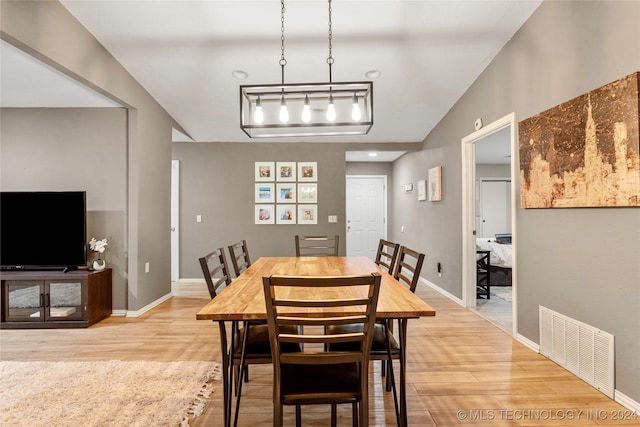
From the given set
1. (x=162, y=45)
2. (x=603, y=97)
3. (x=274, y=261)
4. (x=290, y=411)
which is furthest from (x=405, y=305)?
(x=162, y=45)

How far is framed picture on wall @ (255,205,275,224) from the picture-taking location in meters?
4.97

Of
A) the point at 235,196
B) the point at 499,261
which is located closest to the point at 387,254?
the point at 499,261

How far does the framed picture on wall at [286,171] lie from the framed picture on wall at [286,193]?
10 cm

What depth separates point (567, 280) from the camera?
2217 millimetres

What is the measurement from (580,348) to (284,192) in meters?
3.91

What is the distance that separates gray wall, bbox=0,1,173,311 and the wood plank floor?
1.85 feet

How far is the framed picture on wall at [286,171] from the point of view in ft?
16.3

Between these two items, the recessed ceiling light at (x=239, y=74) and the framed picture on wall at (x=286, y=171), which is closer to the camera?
the recessed ceiling light at (x=239, y=74)

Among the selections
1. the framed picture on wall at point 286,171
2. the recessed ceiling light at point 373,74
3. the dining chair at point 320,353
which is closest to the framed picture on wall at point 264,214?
the framed picture on wall at point 286,171

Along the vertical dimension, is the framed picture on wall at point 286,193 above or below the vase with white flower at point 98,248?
above

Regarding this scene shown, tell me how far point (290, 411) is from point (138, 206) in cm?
265

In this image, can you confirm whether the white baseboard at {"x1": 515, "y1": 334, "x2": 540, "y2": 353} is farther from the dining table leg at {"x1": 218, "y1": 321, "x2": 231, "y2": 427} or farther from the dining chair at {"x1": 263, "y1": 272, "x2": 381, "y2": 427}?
the dining table leg at {"x1": 218, "y1": 321, "x2": 231, "y2": 427}

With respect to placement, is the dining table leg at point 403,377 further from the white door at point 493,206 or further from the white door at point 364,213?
the white door at point 493,206

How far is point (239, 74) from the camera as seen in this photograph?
127 inches
